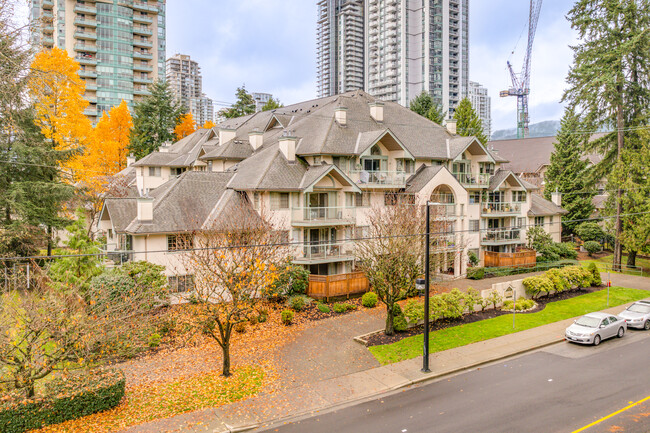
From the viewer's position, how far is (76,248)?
2678 centimetres

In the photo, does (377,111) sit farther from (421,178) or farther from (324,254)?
(324,254)

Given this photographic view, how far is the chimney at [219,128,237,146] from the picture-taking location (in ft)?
137

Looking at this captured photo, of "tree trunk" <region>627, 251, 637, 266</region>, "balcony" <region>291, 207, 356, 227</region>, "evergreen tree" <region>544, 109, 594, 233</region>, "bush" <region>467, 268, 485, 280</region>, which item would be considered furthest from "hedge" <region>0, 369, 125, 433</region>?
"evergreen tree" <region>544, 109, 594, 233</region>

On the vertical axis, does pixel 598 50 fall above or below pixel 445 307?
above

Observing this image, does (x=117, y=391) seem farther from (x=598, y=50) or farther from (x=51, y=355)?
(x=598, y=50)

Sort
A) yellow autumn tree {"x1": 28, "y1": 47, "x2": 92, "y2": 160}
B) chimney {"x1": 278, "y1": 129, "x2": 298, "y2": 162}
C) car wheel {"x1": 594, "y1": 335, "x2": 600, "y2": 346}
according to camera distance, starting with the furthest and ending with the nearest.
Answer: yellow autumn tree {"x1": 28, "y1": 47, "x2": 92, "y2": 160} < chimney {"x1": 278, "y1": 129, "x2": 298, "y2": 162} < car wheel {"x1": 594, "y1": 335, "x2": 600, "y2": 346}

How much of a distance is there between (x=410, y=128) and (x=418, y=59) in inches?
3339

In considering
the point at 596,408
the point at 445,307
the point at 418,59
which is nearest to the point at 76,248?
the point at 445,307

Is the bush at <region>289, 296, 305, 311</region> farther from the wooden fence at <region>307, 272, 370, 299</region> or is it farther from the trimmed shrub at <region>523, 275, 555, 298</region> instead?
the trimmed shrub at <region>523, 275, 555, 298</region>

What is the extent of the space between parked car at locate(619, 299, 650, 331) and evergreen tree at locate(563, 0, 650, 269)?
16196 millimetres

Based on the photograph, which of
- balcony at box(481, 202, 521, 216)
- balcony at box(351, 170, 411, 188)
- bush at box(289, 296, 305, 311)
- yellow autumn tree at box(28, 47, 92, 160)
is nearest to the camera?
bush at box(289, 296, 305, 311)

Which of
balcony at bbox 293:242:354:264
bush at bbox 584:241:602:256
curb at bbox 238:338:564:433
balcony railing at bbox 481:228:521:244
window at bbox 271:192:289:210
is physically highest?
window at bbox 271:192:289:210

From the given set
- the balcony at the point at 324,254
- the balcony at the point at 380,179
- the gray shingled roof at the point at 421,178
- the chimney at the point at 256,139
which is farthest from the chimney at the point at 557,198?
the chimney at the point at 256,139

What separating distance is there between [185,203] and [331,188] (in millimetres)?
10471
